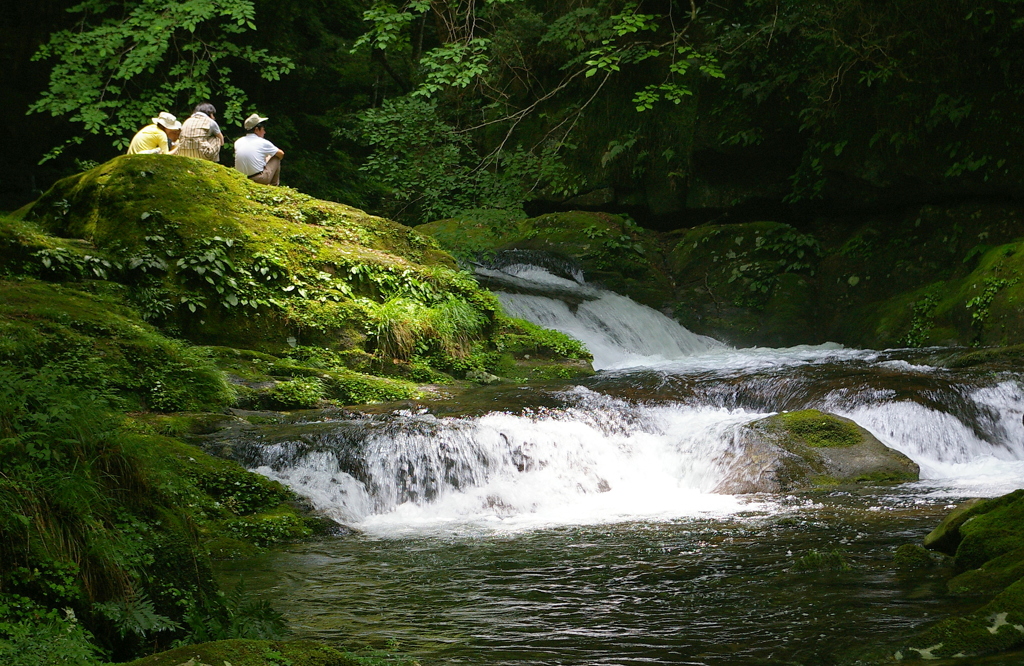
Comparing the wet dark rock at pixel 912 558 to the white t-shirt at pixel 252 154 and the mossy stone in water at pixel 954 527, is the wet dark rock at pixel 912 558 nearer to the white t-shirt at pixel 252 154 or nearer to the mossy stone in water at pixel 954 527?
the mossy stone in water at pixel 954 527

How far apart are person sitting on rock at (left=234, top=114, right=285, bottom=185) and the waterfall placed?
453cm

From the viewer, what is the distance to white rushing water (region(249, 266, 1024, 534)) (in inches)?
Result: 302

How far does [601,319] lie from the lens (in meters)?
16.2

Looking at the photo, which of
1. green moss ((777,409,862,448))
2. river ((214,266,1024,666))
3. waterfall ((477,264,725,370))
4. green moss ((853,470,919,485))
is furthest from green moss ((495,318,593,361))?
green moss ((853,470,919,485))

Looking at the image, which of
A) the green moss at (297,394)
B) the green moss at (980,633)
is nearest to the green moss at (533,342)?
the green moss at (297,394)

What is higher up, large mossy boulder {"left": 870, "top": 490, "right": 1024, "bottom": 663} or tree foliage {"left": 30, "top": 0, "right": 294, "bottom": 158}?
tree foliage {"left": 30, "top": 0, "right": 294, "bottom": 158}

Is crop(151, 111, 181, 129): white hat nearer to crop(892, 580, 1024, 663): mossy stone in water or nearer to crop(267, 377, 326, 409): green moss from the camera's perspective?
crop(267, 377, 326, 409): green moss

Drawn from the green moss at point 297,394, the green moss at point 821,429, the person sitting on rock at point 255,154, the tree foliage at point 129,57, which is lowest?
the green moss at point 821,429

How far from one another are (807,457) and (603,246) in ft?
34.3

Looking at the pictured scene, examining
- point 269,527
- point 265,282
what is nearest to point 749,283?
point 265,282

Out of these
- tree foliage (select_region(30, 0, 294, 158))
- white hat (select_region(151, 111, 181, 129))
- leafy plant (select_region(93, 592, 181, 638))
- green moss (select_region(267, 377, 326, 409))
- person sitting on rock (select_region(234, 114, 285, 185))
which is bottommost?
leafy plant (select_region(93, 592, 181, 638))

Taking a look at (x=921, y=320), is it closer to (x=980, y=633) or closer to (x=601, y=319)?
(x=601, y=319)

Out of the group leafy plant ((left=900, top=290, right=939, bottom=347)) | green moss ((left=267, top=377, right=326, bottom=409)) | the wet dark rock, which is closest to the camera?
the wet dark rock

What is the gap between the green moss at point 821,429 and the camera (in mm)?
8414
